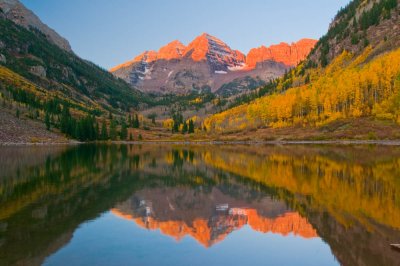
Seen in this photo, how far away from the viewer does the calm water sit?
67.7ft

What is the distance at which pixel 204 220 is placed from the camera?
2933 cm

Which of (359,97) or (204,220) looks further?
(359,97)

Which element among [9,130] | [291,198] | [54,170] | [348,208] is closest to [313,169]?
[291,198]

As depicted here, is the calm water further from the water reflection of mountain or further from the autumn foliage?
the autumn foliage

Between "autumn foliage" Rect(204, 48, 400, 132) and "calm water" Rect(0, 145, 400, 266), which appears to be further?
"autumn foliage" Rect(204, 48, 400, 132)

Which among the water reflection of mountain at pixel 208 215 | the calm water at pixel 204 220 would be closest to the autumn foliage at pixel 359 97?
the calm water at pixel 204 220

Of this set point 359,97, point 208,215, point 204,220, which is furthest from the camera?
point 359,97

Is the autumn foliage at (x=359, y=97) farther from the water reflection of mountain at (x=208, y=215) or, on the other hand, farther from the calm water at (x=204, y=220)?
the water reflection of mountain at (x=208, y=215)

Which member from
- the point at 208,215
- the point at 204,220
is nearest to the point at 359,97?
the point at 208,215

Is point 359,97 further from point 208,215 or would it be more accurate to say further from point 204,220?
point 204,220

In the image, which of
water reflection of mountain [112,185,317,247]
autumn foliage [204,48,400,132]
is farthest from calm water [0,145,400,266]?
autumn foliage [204,48,400,132]

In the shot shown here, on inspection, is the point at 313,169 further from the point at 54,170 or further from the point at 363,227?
the point at 54,170

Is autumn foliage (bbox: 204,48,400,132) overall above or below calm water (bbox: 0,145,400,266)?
above

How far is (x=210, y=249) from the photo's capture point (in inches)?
869
